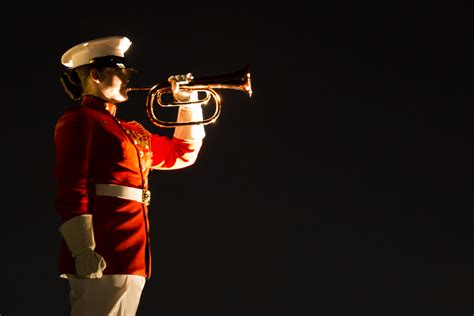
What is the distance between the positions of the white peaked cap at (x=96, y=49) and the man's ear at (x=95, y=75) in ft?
0.09

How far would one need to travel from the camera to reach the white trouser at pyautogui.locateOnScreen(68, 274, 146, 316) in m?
1.81

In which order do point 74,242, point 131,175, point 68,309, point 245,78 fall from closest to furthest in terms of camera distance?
point 74,242 < point 131,175 < point 245,78 < point 68,309

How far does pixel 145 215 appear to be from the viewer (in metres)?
1.95

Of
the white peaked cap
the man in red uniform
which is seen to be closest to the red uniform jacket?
the man in red uniform

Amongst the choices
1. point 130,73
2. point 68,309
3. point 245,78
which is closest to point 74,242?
point 130,73

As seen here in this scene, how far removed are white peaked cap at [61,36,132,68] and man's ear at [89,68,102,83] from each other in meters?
0.03

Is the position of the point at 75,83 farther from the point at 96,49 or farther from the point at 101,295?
the point at 101,295

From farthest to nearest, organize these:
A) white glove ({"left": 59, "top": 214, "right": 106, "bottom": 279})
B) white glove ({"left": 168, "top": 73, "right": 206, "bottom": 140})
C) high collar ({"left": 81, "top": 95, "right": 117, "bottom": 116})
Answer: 1. white glove ({"left": 168, "top": 73, "right": 206, "bottom": 140})
2. high collar ({"left": 81, "top": 95, "right": 117, "bottom": 116})
3. white glove ({"left": 59, "top": 214, "right": 106, "bottom": 279})

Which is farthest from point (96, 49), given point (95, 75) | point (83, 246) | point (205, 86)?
point (83, 246)

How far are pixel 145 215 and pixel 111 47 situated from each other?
16.8 inches

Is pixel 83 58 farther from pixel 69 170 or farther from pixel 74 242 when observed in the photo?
pixel 74 242

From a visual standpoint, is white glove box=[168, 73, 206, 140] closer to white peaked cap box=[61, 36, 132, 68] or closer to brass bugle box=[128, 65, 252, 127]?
brass bugle box=[128, 65, 252, 127]

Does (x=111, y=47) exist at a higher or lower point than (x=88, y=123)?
higher

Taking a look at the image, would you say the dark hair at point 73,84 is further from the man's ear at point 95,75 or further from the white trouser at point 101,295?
the white trouser at point 101,295
